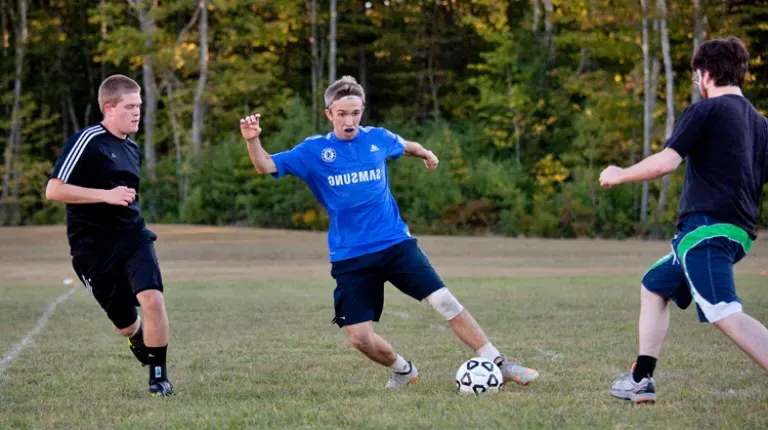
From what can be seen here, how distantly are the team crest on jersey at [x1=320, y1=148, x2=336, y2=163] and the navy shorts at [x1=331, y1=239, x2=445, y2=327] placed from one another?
66 cm

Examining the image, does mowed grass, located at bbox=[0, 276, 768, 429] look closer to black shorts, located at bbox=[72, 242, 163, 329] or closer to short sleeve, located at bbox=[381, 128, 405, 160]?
black shorts, located at bbox=[72, 242, 163, 329]

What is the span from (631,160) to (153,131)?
1873cm

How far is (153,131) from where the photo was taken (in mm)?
42750

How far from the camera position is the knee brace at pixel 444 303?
6.75 m

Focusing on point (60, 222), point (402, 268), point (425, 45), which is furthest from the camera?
point (425, 45)

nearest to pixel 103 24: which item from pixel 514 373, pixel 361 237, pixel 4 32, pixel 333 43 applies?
pixel 4 32

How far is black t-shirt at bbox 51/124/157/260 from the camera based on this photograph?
266 inches

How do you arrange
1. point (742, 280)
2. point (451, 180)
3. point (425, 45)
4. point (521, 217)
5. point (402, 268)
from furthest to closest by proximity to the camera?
point (425, 45), point (451, 180), point (521, 217), point (742, 280), point (402, 268)

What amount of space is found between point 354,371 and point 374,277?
130 cm

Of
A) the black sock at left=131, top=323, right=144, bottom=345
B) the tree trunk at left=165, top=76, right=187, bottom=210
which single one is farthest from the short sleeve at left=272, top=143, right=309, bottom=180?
the tree trunk at left=165, top=76, right=187, bottom=210

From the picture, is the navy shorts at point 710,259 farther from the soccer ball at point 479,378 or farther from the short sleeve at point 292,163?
the short sleeve at point 292,163

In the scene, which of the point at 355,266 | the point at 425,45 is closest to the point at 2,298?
the point at 355,266

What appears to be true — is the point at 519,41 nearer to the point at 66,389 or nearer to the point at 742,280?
the point at 742,280

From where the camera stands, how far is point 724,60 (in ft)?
17.9
